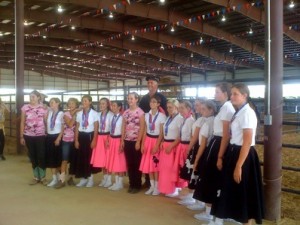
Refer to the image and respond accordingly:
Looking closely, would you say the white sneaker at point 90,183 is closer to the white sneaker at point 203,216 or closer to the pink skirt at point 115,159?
the pink skirt at point 115,159

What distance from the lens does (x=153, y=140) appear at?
431cm

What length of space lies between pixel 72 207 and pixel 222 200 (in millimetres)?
1817

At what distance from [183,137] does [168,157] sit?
0.32 meters

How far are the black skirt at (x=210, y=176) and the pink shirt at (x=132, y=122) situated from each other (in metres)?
1.34

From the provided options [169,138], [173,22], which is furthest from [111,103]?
[173,22]

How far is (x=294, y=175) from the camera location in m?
5.43

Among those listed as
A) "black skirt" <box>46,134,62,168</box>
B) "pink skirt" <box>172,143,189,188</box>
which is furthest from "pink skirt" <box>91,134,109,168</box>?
"pink skirt" <box>172,143,189,188</box>

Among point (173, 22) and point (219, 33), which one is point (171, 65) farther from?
point (173, 22)

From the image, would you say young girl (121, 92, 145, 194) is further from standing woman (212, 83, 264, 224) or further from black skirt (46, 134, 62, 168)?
standing woman (212, 83, 264, 224)

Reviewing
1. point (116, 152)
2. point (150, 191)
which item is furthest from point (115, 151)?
point (150, 191)

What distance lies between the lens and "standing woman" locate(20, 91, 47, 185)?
491 cm

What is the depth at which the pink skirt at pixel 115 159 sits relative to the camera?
455 centimetres

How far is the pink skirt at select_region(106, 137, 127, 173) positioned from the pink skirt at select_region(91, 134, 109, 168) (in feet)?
0.25

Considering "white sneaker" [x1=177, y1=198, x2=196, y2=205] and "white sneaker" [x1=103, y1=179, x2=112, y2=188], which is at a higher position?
"white sneaker" [x1=103, y1=179, x2=112, y2=188]
